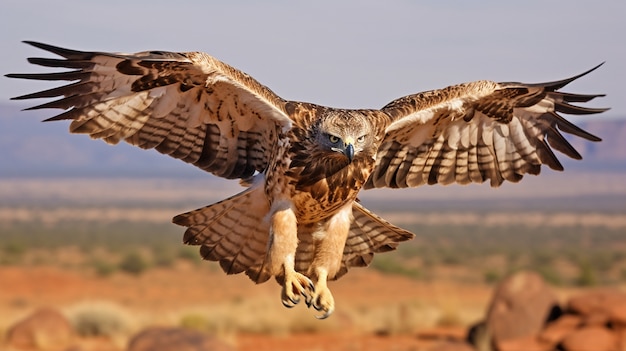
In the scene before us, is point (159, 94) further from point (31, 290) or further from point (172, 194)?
point (172, 194)

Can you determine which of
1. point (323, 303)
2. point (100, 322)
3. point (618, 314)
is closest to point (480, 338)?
point (618, 314)

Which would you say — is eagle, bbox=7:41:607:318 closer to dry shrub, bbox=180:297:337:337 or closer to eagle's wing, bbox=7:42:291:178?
eagle's wing, bbox=7:42:291:178

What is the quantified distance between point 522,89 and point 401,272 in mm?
40012

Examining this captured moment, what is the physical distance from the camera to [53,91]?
861 centimetres

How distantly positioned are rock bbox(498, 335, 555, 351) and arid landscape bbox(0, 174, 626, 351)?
1.31 m

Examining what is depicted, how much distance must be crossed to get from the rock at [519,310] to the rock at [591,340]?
4.89 feet

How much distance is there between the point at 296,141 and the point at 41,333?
16.2 m

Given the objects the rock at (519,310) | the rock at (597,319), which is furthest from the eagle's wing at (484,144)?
the rock at (519,310)

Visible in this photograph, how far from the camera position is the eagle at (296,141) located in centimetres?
A: 874

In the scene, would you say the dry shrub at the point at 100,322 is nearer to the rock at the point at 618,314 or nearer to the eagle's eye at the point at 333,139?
the rock at the point at 618,314

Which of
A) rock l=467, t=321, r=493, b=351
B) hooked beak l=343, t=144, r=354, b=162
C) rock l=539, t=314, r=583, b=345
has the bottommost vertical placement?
rock l=467, t=321, r=493, b=351

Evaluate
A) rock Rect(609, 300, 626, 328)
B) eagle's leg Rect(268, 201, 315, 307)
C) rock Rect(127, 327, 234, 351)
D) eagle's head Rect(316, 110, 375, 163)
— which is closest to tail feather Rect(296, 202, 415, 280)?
eagle's leg Rect(268, 201, 315, 307)

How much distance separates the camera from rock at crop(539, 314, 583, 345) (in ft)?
68.3

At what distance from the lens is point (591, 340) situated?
19625 mm
